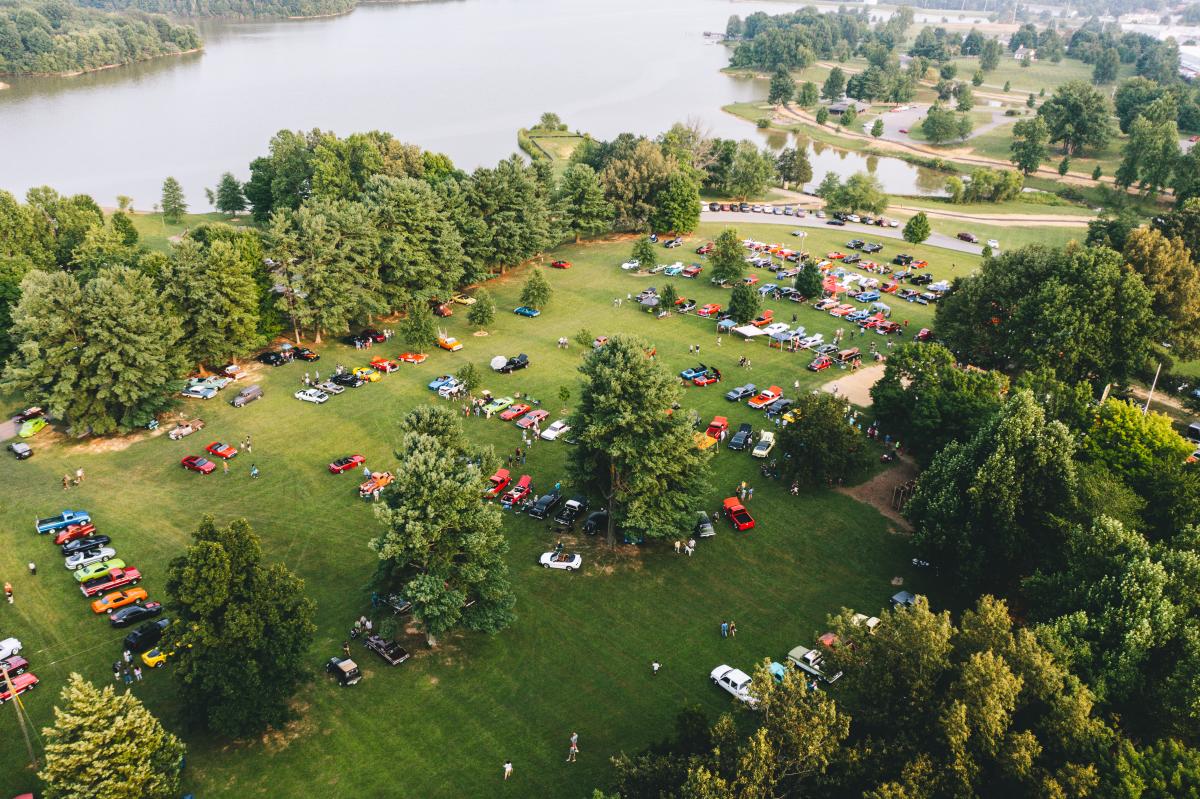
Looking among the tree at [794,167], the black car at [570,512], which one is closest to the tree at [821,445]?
the black car at [570,512]

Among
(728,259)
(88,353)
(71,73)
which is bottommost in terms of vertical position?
(728,259)

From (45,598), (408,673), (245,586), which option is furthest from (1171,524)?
(45,598)

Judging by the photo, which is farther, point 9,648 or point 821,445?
point 821,445

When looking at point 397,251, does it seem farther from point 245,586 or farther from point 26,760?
point 26,760

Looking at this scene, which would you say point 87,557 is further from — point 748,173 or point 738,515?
point 748,173

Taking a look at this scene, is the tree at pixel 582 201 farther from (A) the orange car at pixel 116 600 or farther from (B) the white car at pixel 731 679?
(B) the white car at pixel 731 679

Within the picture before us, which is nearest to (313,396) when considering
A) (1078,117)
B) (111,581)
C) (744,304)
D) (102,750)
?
(111,581)

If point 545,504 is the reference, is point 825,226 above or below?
above
